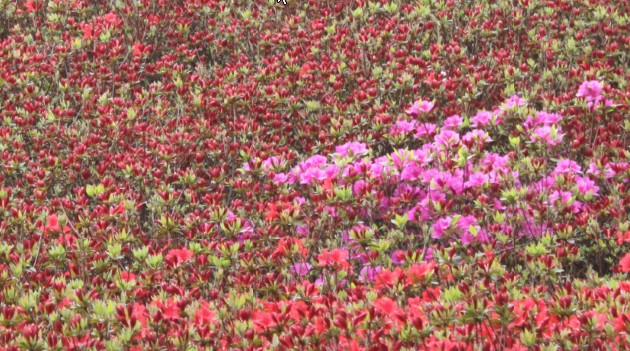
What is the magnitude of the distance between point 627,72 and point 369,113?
5.87ft

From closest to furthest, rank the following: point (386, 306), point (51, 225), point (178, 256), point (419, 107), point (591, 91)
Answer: point (386, 306), point (178, 256), point (51, 225), point (591, 91), point (419, 107)

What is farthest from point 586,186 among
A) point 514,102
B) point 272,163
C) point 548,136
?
point 272,163

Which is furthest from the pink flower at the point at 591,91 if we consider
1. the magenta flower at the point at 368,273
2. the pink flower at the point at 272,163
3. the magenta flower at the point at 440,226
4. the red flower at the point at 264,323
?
the red flower at the point at 264,323

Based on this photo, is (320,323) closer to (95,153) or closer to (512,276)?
(512,276)

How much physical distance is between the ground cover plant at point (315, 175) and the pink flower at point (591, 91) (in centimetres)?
2

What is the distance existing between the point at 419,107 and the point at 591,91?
1044 millimetres

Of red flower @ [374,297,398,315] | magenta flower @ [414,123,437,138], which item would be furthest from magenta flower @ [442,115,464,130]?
red flower @ [374,297,398,315]

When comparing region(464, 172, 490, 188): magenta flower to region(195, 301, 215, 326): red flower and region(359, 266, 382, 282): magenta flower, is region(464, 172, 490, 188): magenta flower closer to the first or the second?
region(359, 266, 382, 282): magenta flower

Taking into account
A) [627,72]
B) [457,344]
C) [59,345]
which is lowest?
[59,345]

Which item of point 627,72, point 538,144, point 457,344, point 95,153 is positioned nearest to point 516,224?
point 538,144

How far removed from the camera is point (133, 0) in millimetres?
8656

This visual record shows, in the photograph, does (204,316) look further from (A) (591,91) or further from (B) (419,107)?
(A) (591,91)

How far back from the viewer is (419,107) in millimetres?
6273

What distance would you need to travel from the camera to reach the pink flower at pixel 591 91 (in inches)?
241
